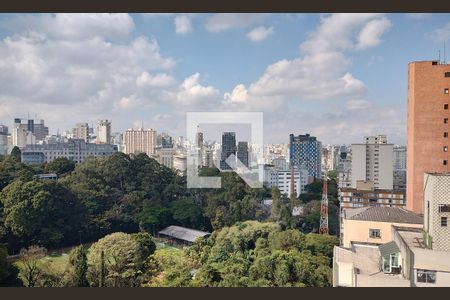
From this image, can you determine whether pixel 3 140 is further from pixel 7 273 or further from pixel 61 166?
pixel 7 273

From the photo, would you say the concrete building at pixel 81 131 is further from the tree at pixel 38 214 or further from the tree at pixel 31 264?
the tree at pixel 31 264

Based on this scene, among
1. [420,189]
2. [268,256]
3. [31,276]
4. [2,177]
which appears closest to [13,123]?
[2,177]

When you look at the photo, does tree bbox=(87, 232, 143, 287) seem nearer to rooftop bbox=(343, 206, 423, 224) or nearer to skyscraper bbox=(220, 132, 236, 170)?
skyscraper bbox=(220, 132, 236, 170)

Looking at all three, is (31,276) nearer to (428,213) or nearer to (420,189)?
(428,213)

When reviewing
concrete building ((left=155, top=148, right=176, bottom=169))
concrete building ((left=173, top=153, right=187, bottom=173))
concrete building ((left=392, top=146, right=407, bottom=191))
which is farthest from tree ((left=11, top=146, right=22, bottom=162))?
concrete building ((left=392, top=146, right=407, bottom=191))

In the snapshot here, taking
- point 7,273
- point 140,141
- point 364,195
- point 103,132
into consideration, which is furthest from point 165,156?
point 364,195
